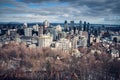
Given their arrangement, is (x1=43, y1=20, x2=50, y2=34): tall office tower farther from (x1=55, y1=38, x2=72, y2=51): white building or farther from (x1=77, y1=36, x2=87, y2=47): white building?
(x1=77, y1=36, x2=87, y2=47): white building

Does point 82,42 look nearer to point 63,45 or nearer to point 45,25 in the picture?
point 63,45

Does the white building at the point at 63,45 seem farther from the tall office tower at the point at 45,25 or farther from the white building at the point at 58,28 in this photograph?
the tall office tower at the point at 45,25

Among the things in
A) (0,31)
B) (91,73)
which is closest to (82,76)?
(91,73)

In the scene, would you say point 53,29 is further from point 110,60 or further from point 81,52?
point 110,60

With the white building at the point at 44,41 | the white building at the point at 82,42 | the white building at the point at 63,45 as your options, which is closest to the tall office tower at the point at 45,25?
the white building at the point at 44,41

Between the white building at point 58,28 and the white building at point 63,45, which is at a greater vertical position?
the white building at point 58,28

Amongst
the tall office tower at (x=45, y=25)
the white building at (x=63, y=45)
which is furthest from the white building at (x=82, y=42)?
the tall office tower at (x=45, y=25)

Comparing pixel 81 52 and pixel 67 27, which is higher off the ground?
pixel 67 27

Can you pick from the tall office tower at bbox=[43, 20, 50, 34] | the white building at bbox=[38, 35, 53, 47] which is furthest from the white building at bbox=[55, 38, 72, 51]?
the tall office tower at bbox=[43, 20, 50, 34]

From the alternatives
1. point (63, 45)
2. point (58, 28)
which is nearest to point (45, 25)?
point (58, 28)
